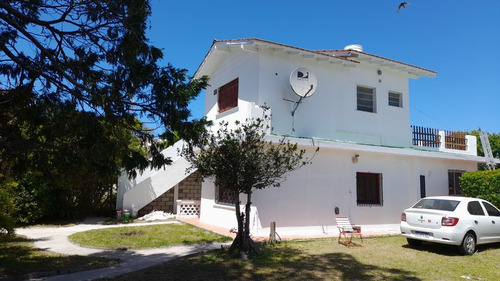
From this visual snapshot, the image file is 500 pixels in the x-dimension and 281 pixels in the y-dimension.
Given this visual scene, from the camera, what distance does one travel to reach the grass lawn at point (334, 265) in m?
6.97

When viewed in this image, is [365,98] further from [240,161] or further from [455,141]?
[240,161]

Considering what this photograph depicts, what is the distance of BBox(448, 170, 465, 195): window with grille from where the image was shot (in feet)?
51.0

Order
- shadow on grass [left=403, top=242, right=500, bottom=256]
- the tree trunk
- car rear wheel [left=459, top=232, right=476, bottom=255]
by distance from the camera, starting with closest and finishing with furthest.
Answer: the tree trunk
car rear wheel [left=459, top=232, right=476, bottom=255]
shadow on grass [left=403, top=242, right=500, bottom=256]

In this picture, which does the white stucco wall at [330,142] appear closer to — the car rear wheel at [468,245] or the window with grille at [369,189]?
the window with grille at [369,189]

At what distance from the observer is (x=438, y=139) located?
15.9 metres

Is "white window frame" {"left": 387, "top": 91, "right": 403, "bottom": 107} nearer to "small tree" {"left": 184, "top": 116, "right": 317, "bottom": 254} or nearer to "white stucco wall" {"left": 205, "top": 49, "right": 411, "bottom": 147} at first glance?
"white stucco wall" {"left": 205, "top": 49, "right": 411, "bottom": 147}

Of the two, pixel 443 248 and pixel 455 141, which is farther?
pixel 455 141

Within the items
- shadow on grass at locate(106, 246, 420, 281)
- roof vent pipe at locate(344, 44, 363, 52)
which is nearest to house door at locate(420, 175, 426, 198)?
roof vent pipe at locate(344, 44, 363, 52)

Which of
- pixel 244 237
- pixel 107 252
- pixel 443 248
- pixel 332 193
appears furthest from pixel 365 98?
pixel 107 252

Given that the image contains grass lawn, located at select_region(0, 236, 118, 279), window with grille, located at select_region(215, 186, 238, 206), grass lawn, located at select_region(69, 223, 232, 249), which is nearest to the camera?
grass lawn, located at select_region(0, 236, 118, 279)

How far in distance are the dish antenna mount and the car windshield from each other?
504 centimetres

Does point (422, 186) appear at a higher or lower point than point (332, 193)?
higher

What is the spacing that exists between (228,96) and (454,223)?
913cm

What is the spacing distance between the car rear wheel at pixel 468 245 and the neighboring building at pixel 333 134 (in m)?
3.98
